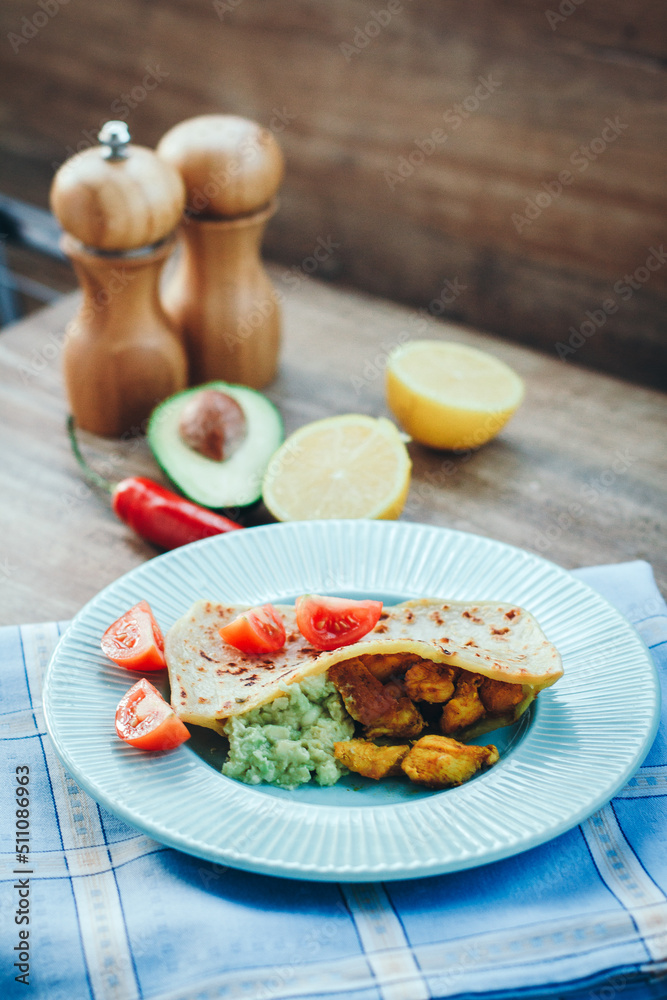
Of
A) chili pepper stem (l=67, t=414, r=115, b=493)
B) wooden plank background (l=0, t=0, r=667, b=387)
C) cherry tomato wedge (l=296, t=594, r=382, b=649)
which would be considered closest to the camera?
cherry tomato wedge (l=296, t=594, r=382, b=649)

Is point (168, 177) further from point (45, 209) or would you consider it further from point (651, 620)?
point (45, 209)

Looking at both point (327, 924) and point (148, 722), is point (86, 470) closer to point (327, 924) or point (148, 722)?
point (148, 722)

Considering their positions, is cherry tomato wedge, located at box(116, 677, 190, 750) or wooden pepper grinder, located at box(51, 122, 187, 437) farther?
wooden pepper grinder, located at box(51, 122, 187, 437)

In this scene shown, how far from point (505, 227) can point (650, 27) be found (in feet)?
2.13

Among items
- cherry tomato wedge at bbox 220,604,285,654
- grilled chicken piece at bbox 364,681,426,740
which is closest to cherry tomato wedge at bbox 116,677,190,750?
cherry tomato wedge at bbox 220,604,285,654

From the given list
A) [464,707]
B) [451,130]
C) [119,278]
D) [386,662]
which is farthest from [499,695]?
[451,130]

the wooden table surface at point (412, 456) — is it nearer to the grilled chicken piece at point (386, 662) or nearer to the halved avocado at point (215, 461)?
the halved avocado at point (215, 461)

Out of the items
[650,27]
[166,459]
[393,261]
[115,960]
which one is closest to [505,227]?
[393,261]

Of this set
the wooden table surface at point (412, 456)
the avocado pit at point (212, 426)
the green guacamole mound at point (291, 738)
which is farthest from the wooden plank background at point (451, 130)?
the green guacamole mound at point (291, 738)

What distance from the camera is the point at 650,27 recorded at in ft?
7.29

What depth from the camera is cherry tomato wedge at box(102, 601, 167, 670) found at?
1.27 metres

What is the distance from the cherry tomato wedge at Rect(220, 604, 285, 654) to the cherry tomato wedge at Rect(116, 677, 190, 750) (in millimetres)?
148

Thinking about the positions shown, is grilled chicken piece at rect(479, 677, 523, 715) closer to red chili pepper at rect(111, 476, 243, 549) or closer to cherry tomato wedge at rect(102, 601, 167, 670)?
cherry tomato wedge at rect(102, 601, 167, 670)

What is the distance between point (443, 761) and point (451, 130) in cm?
209
